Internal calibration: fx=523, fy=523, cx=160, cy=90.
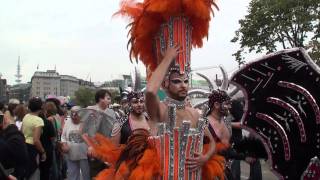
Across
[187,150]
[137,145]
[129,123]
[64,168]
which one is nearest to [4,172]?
[129,123]

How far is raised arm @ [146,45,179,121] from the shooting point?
350 centimetres

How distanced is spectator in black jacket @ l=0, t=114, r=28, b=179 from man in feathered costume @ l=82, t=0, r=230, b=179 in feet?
4.88

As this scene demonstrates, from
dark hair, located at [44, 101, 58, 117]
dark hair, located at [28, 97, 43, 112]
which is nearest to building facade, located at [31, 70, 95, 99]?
dark hair, located at [44, 101, 58, 117]

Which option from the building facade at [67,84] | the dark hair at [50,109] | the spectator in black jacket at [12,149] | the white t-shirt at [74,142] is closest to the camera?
the spectator in black jacket at [12,149]

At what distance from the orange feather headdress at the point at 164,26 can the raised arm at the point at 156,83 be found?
96 millimetres

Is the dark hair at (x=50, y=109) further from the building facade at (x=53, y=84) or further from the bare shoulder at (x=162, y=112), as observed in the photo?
the building facade at (x=53, y=84)

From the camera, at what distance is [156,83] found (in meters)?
3.50

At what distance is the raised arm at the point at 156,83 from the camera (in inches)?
138

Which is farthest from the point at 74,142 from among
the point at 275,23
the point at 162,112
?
the point at 275,23

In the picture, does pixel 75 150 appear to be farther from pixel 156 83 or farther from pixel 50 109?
pixel 156 83

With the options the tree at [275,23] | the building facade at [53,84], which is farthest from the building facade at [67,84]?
the tree at [275,23]

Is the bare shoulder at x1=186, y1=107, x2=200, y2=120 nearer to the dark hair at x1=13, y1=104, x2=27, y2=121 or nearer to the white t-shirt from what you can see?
the white t-shirt

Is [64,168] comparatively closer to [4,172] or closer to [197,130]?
[4,172]

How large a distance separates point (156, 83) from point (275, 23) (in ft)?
74.3
